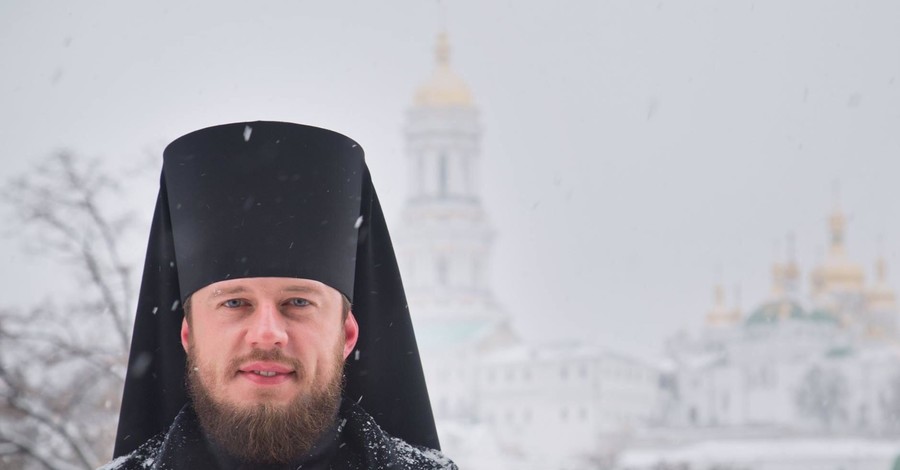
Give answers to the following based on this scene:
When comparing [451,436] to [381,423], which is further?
[451,436]

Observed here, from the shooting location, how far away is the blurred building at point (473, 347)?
7931cm

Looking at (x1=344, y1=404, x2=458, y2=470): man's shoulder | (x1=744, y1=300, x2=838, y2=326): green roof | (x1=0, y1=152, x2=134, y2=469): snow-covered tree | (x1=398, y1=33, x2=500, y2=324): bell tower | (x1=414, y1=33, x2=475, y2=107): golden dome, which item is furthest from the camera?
(x1=414, y1=33, x2=475, y2=107): golden dome

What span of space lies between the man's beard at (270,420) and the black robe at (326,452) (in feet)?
0.06

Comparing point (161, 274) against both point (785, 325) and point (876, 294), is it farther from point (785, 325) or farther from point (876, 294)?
point (876, 294)

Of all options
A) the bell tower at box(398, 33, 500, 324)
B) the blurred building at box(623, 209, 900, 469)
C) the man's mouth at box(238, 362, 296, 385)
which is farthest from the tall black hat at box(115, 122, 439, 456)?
the bell tower at box(398, 33, 500, 324)

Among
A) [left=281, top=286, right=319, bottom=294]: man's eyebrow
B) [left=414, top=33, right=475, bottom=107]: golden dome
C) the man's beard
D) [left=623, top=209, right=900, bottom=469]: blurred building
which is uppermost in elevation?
[left=414, top=33, right=475, bottom=107]: golden dome

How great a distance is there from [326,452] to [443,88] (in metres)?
88.9

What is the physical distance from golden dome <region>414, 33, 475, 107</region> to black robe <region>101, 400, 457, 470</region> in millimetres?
88415

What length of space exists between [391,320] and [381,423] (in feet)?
0.50

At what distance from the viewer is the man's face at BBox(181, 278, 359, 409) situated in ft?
6.31

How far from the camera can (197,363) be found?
6.53 feet

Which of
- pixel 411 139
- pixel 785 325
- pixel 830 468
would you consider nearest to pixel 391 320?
pixel 830 468

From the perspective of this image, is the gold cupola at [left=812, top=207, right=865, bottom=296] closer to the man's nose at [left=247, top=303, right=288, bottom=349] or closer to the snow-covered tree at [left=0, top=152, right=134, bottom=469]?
the snow-covered tree at [left=0, top=152, right=134, bottom=469]

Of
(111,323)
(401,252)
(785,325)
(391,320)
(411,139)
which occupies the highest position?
(411,139)
